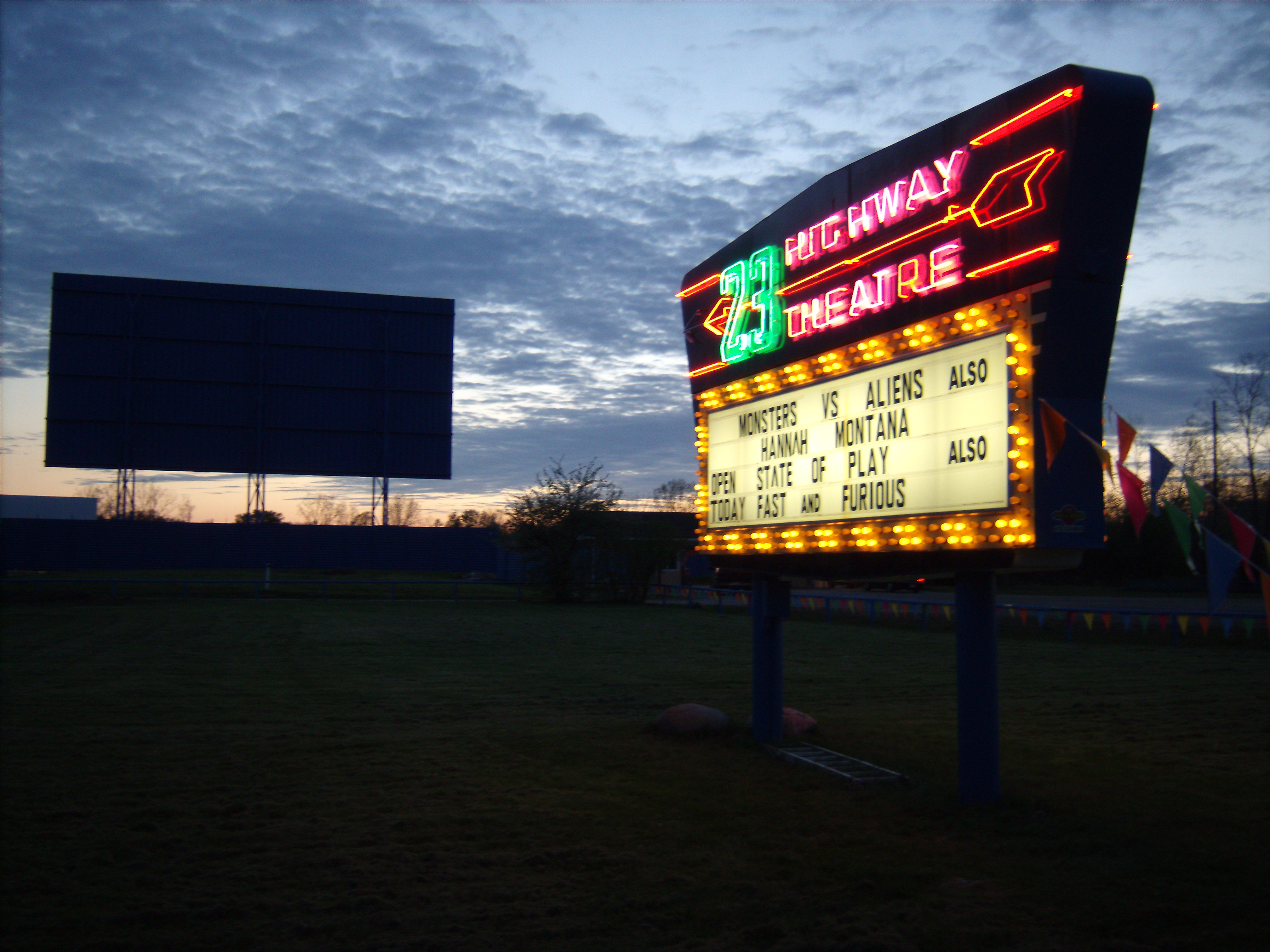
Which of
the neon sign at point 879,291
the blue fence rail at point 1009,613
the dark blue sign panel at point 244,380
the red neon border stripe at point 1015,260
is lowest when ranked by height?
the blue fence rail at point 1009,613

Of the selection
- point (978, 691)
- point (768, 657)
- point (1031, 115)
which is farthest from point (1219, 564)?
point (768, 657)

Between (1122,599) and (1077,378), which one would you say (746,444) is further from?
(1122,599)

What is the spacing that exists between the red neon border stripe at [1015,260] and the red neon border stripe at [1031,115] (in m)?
0.92

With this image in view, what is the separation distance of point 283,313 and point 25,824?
3792 centimetres

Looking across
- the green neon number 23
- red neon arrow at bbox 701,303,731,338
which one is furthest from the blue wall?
the green neon number 23

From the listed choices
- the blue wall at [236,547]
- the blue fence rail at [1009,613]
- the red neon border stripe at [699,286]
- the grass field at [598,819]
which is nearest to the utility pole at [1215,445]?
the blue fence rail at [1009,613]

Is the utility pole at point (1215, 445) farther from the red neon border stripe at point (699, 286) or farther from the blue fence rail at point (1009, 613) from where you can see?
the red neon border stripe at point (699, 286)

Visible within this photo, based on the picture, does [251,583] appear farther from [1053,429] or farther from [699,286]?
[1053,429]

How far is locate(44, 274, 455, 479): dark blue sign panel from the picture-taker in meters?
39.2

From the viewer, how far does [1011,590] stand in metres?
44.7

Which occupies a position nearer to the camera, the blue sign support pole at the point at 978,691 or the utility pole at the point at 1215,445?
the blue sign support pole at the point at 978,691

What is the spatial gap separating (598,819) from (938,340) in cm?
456

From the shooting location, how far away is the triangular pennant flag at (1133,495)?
566 cm

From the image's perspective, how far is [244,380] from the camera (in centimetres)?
4044
